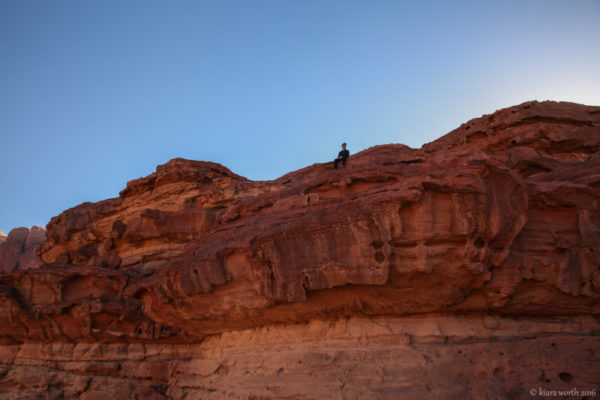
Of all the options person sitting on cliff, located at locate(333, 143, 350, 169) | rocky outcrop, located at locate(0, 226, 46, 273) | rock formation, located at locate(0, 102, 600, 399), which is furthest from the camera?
rocky outcrop, located at locate(0, 226, 46, 273)

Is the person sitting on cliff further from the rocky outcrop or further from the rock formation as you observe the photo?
the rocky outcrop

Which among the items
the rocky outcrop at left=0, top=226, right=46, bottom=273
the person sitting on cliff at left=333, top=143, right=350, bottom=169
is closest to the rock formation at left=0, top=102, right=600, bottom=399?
the person sitting on cliff at left=333, top=143, right=350, bottom=169

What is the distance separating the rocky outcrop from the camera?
4766 cm

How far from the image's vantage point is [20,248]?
163 feet

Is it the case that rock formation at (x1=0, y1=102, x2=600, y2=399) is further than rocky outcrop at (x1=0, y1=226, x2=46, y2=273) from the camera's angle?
No

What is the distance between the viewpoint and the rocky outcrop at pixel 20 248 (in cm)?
4766

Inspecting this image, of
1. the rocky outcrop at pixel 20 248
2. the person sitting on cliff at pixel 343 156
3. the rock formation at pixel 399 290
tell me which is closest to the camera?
the rock formation at pixel 399 290

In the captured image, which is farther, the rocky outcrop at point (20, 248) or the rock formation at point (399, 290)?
the rocky outcrop at point (20, 248)

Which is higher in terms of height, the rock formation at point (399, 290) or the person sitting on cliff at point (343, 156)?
the person sitting on cliff at point (343, 156)

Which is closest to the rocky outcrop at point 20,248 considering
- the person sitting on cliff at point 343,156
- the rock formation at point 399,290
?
the rock formation at point 399,290

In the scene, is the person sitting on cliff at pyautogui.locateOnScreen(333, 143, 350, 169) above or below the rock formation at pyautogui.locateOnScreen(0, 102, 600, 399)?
above

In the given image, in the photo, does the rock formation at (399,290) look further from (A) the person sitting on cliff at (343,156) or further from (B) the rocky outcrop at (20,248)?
(B) the rocky outcrop at (20,248)

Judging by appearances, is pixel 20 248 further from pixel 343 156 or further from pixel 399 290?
pixel 399 290

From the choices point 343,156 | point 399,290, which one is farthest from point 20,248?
point 399,290
